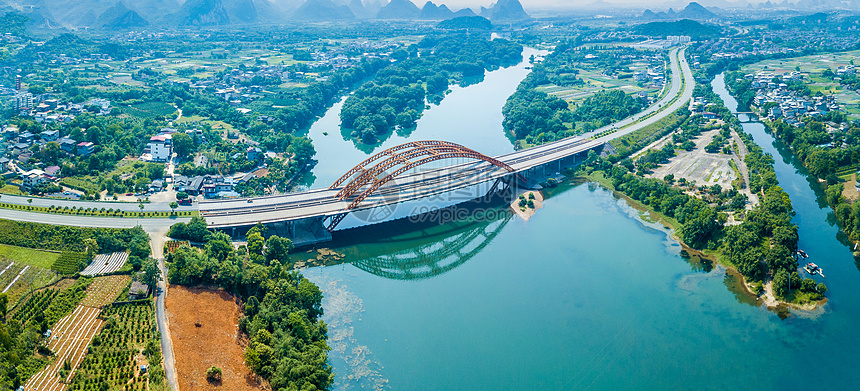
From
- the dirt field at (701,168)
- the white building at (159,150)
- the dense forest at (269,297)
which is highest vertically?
the white building at (159,150)

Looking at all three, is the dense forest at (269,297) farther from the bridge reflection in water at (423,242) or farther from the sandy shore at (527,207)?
the sandy shore at (527,207)

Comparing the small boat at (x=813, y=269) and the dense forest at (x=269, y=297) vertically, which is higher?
the dense forest at (x=269, y=297)

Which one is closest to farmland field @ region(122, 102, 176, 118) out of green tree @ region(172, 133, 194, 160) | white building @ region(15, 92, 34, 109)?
white building @ region(15, 92, 34, 109)

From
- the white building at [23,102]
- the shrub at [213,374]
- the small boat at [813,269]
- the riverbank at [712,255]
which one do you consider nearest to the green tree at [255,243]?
the shrub at [213,374]

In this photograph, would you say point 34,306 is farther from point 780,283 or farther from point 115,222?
point 780,283

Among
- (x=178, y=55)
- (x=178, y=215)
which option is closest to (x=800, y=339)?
(x=178, y=215)
